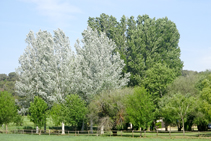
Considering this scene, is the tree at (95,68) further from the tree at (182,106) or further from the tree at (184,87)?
the tree at (182,106)

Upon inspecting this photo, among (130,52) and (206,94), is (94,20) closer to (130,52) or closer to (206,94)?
(130,52)

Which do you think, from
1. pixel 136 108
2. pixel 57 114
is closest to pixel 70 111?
pixel 57 114

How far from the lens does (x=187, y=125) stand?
49.2 m

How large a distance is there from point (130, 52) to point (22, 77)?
79.9 ft

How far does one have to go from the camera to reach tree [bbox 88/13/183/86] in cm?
5788

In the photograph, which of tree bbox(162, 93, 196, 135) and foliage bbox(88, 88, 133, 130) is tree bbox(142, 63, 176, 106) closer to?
foliage bbox(88, 88, 133, 130)

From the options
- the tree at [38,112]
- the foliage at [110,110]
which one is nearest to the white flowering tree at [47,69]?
the tree at [38,112]

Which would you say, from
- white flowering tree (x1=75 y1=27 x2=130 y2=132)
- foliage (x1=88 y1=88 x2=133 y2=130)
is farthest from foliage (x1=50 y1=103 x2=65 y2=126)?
foliage (x1=88 y1=88 x2=133 y2=130)

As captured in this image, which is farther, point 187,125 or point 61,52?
point 61,52

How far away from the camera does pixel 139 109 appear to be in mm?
41469

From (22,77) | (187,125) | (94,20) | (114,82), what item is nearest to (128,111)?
(114,82)

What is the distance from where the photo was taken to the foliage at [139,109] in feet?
134

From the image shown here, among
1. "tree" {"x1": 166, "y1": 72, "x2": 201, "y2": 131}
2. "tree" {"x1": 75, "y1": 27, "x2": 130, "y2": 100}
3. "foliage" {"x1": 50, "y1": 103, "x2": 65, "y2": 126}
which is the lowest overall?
"foliage" {"x1": 50, "y1": 103, "x2": 65, "y2": 126}

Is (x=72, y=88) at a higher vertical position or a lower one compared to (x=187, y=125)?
higher
